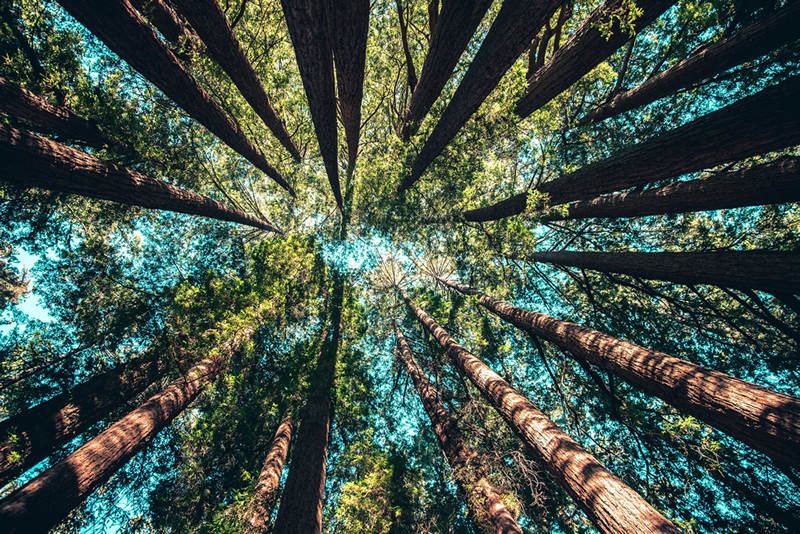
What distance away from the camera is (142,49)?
4.04 m

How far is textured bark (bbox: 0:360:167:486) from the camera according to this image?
4.14 metres

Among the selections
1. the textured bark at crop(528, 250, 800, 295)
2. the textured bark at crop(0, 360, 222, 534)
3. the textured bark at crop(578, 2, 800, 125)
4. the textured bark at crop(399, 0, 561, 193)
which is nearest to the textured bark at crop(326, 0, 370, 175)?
the textured bark at crop(399, 0, 561, 193)

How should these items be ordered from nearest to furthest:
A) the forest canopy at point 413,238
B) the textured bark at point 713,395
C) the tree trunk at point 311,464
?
the textured bark at point 713,395 → the forest canopy at point 413,238 → the tree trunk at point 311,464

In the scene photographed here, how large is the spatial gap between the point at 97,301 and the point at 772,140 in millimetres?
13834

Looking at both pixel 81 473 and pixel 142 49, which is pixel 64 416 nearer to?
pixel 81 473

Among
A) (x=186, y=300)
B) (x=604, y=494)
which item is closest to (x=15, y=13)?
(x=186, y=300)

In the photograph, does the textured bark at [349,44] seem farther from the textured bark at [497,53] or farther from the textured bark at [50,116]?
the textured bark at [50,116]

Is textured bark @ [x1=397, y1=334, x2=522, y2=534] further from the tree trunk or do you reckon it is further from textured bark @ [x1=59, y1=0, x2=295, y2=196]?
textured bark @ [x1=59, y1=0, x2=295, y2=196]

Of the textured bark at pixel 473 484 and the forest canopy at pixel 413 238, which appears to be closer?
the forest canopy at pixel 413 238

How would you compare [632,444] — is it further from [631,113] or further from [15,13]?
[15,13]

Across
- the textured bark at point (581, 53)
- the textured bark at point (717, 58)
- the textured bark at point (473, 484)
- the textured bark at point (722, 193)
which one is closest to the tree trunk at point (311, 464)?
the textured bark at point (473, 484)

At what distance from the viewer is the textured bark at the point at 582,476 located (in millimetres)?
2580

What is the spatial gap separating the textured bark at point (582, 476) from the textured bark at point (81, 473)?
6719mm

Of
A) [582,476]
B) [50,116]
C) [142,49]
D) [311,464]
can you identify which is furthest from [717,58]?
[50,116]
